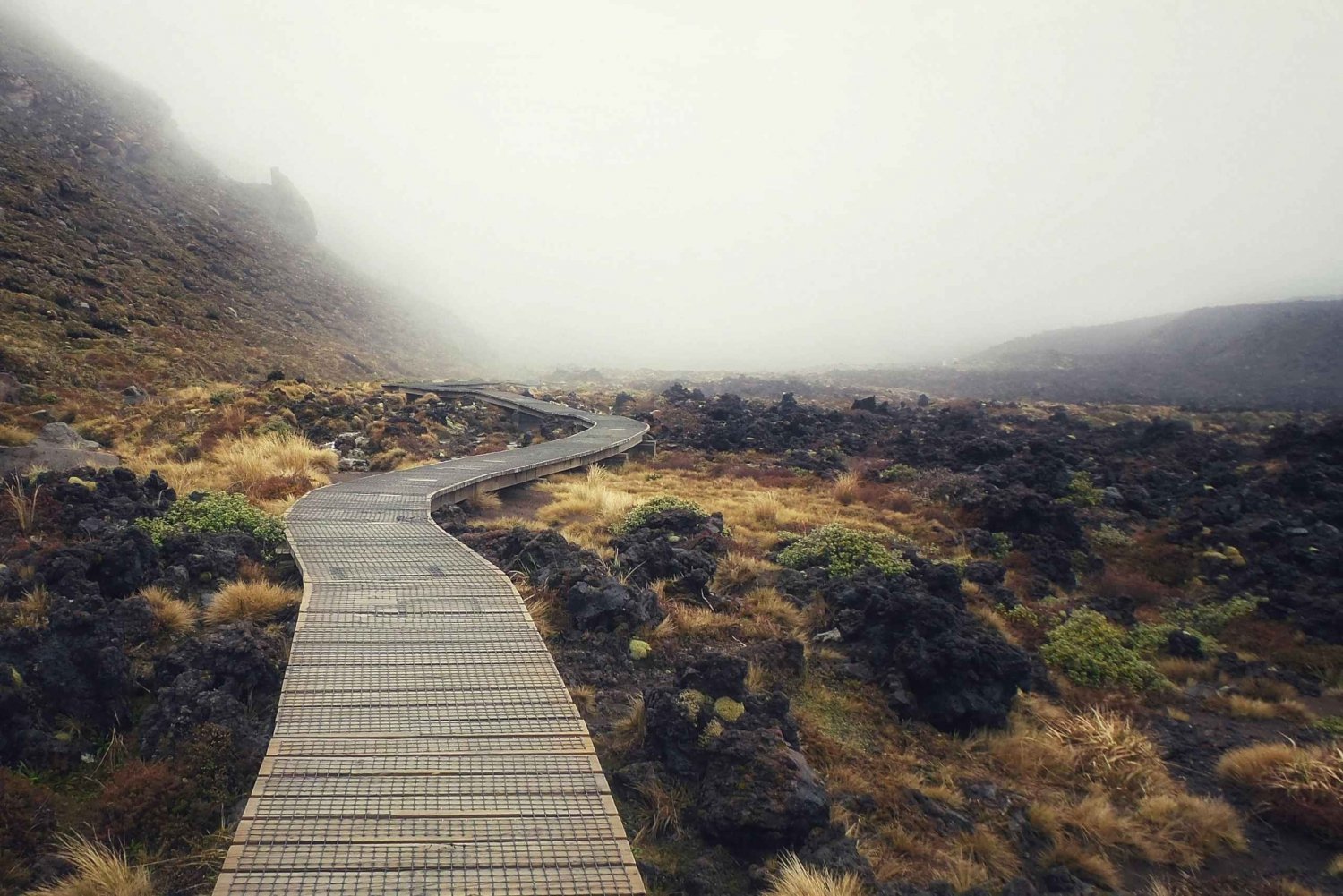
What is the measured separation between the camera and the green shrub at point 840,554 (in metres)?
9.66

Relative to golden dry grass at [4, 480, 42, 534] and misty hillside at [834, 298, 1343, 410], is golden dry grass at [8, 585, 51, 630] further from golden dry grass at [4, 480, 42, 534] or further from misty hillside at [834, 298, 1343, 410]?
misty hillside at [834, 298, 1343, 410]

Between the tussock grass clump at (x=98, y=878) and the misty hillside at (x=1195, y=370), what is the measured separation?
45.1 meters

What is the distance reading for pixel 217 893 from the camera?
9.71 ft

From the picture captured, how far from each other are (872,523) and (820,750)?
8197 mm

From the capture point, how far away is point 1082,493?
15852 mm

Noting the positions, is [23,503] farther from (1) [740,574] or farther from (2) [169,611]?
(1) [740,574]

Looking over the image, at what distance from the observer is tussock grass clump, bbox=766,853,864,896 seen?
12.3 ft

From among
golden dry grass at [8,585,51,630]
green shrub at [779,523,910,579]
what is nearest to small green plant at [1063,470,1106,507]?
green shrub at [779,523,910,579]

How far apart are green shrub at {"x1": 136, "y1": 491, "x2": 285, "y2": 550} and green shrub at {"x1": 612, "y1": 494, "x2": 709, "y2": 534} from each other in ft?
16.5

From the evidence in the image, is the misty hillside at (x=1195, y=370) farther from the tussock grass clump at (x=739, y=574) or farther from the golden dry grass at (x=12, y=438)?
the golden dry grass at (x=12, y=438)

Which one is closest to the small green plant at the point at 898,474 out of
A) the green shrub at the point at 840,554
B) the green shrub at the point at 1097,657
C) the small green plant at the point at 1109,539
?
the small green plant at the point at 1109,539

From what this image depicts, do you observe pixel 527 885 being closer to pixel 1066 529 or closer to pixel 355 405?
pixel 1066 529

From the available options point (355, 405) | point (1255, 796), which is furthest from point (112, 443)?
point (1255, 796)

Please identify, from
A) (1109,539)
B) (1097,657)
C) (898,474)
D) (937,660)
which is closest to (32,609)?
(937,660)
